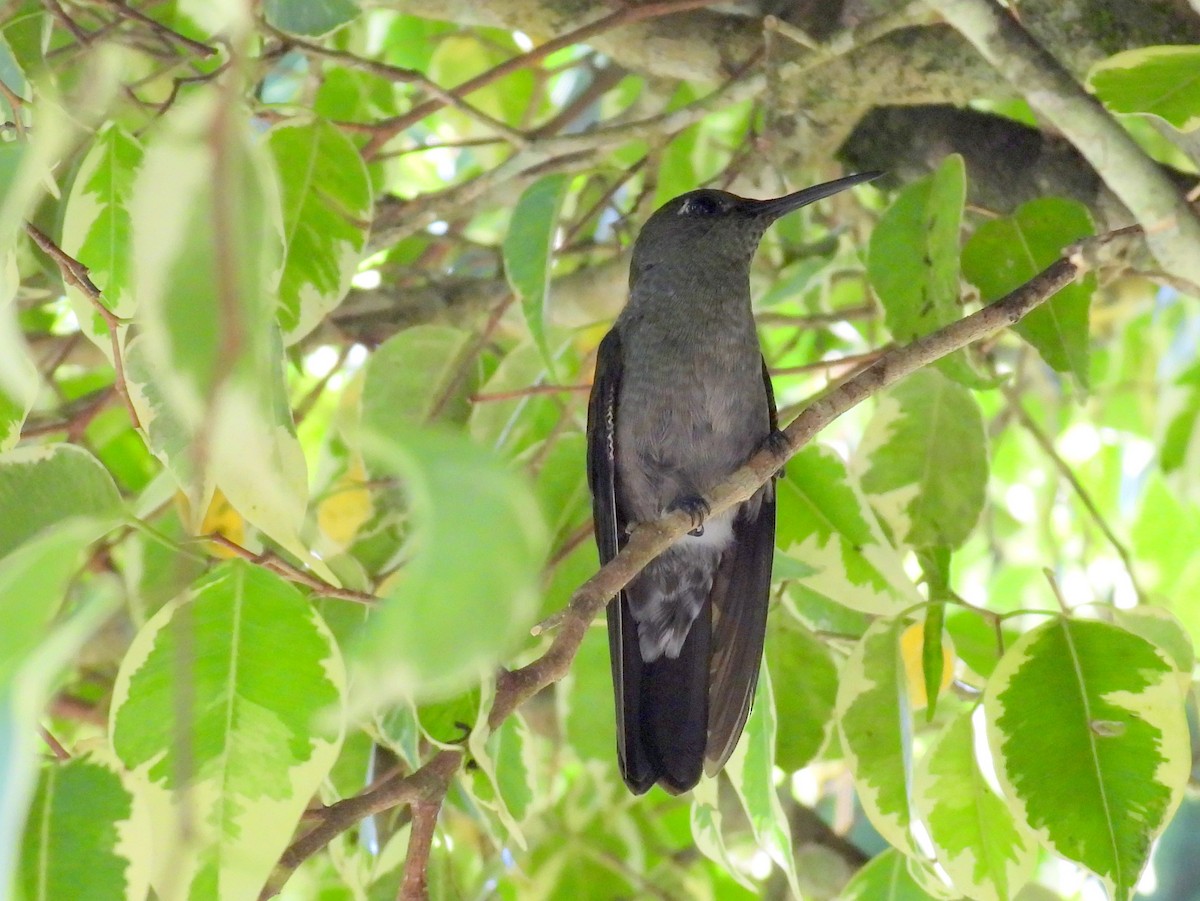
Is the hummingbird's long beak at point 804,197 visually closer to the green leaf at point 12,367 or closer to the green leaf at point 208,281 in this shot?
the green leaf at point 12,367

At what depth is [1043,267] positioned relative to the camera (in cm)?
166

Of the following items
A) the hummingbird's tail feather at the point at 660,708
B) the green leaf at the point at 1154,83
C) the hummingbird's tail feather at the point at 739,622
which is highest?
the green leaf at the point at 1154,83

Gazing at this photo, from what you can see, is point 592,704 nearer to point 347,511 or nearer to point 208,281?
point 347,511

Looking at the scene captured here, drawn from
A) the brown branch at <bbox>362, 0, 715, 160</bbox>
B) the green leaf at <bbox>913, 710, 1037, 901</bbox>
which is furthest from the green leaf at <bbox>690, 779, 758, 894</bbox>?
the brown branch at <bbox>362, 0, 715, 160</bbox>

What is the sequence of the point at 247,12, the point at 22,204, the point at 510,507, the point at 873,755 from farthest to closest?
the point at 873,755, the point at 22,204, the point at 247,12, the point at 510,507

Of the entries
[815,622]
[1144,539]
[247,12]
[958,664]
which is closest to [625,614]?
[815,622]

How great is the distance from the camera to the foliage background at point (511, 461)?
0.71m

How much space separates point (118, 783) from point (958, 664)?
1.59 metres

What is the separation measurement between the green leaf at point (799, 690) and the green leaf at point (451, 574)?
1268 millimetres

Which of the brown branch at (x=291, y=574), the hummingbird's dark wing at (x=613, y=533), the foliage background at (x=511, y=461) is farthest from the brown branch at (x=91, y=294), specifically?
the hummingbird's dark wing at (x=613, y=533)

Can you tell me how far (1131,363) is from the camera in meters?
2.71

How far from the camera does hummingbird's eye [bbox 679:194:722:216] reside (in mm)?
2387

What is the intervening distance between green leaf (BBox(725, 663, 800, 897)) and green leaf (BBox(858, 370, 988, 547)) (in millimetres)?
361

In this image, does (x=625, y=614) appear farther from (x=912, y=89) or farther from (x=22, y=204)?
(x=22, y=204)
